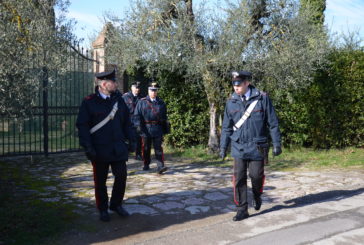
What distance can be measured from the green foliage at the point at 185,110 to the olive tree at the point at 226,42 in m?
1.14

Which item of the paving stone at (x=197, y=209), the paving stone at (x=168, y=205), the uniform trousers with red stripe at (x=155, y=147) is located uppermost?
the uniform trousers with red stripe at (x=155, y=147)

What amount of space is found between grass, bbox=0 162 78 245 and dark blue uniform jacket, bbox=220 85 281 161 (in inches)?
93.8

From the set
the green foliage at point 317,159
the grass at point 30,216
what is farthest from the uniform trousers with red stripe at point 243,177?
the green foliage at point 317,159

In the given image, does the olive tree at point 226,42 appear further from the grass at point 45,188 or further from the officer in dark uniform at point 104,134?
the officer in dark uniform at point 104,134

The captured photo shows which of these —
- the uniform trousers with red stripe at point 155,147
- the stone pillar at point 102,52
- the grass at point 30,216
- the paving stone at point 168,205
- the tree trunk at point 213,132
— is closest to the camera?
the grass at point 30,216

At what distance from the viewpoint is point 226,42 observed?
32.9 ft

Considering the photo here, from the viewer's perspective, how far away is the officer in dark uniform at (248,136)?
17.2ft

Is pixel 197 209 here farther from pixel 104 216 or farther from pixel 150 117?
pixel 150 117

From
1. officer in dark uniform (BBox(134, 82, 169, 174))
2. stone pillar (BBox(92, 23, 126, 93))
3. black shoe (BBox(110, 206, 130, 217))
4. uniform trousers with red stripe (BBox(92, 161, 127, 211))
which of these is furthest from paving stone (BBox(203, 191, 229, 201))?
stone pillar (BBox(92, 23, 126, 93))

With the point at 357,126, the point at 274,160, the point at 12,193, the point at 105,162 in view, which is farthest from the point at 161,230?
the point at 357,126

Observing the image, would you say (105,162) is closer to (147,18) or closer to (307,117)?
(147,18)

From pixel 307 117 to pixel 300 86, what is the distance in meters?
0.92

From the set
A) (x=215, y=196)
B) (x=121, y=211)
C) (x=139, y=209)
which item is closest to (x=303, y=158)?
(x=215, y=196)

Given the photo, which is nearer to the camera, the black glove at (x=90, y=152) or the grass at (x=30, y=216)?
the grass at (x=30, y=216)
